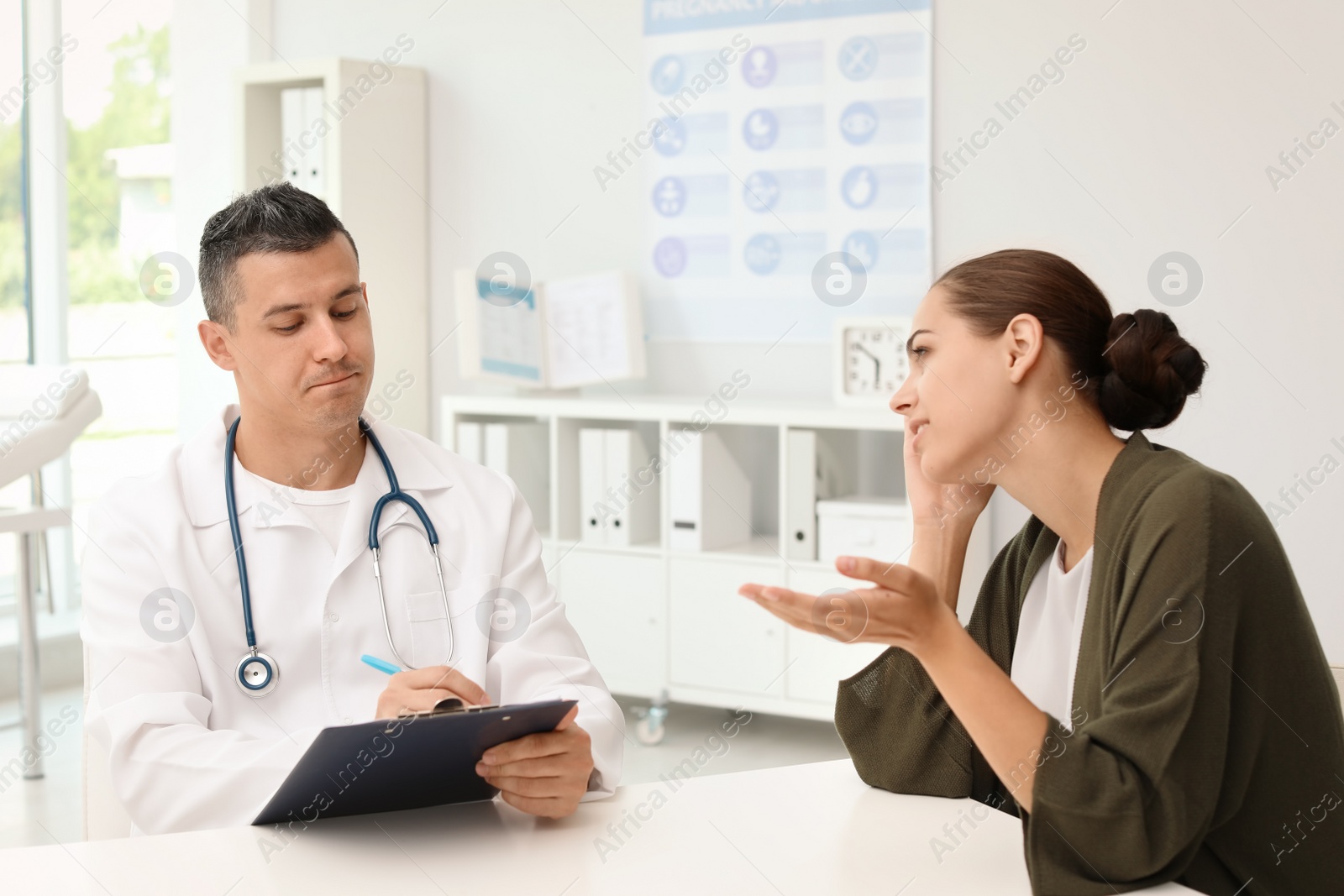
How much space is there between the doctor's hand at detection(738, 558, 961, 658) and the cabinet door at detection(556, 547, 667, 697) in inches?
113

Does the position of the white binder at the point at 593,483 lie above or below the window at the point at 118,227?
below

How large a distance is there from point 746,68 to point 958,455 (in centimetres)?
303

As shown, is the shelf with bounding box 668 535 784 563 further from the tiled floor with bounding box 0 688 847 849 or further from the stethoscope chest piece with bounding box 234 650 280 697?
the stethoscope chest piece with bounding box 234 650 280 697

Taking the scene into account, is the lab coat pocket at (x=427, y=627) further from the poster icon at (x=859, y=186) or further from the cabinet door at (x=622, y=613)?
the poster icon at (x=859, y=186)

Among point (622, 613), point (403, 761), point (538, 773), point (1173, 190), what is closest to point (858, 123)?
point (1173, 190)

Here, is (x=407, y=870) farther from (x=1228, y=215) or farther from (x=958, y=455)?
(x=1228, y=215)

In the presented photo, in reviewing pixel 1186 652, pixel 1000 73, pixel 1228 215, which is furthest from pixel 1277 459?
pixel 1186 652

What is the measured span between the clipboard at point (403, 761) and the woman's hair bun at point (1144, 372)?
2.38ft

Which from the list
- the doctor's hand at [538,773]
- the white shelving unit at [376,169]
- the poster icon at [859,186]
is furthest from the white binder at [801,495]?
the doctor's hand at [538,773]

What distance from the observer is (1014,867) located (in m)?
1.27

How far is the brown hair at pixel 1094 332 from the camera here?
58.8 inches

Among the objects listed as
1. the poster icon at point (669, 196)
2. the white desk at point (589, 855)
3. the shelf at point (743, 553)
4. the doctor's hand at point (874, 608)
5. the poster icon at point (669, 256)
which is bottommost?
the shelf at point (743, 553)

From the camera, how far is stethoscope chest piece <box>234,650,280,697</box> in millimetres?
1712

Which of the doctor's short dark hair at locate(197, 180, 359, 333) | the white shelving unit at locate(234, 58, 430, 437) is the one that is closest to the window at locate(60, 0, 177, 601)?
the white shelving unit at locate(234, 58, 430, 437)
